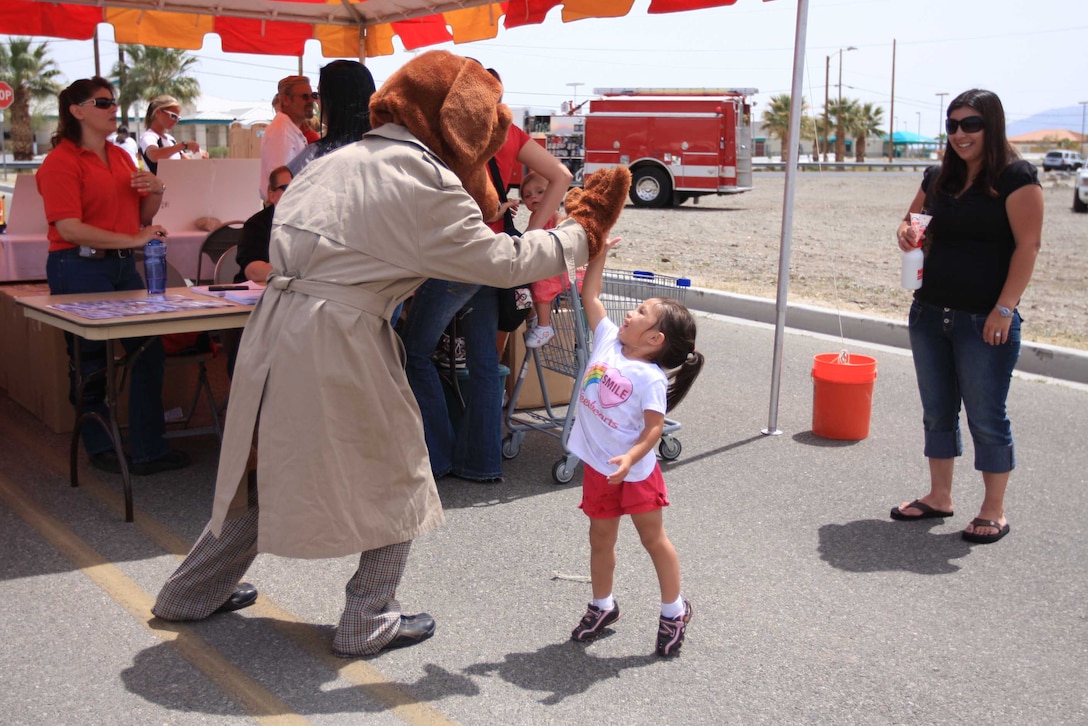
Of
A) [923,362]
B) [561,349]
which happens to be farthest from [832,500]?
[561,349]

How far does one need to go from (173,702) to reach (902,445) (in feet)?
14.6

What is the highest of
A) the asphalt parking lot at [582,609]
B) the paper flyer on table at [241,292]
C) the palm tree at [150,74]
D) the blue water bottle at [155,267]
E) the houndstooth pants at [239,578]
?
the palm tree at [150,74]

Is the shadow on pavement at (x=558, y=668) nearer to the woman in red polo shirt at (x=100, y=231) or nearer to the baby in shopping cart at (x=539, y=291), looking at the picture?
the baby in shopping cart at (x=539, y=291)

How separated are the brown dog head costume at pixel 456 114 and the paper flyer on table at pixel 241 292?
1.95 m

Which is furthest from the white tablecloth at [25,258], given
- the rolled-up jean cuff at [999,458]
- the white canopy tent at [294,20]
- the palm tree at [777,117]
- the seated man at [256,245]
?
the palm tree at [777,117]

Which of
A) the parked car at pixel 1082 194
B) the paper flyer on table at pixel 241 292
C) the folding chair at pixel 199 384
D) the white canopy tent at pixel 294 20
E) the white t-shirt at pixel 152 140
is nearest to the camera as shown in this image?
the paper flyer on table at pixel 241 292

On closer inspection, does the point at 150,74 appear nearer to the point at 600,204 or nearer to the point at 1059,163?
the point at 1059,163

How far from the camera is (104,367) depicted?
5.47m

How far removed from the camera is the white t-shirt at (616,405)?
11.1ft

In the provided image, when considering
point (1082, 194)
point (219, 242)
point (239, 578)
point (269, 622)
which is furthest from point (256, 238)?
point (1082, 194)

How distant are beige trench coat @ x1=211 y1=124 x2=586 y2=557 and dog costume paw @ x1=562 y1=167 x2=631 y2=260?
106mm

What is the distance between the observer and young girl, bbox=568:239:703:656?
3.38m

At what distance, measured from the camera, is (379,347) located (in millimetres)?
3289

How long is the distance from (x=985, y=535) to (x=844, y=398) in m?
1.64
